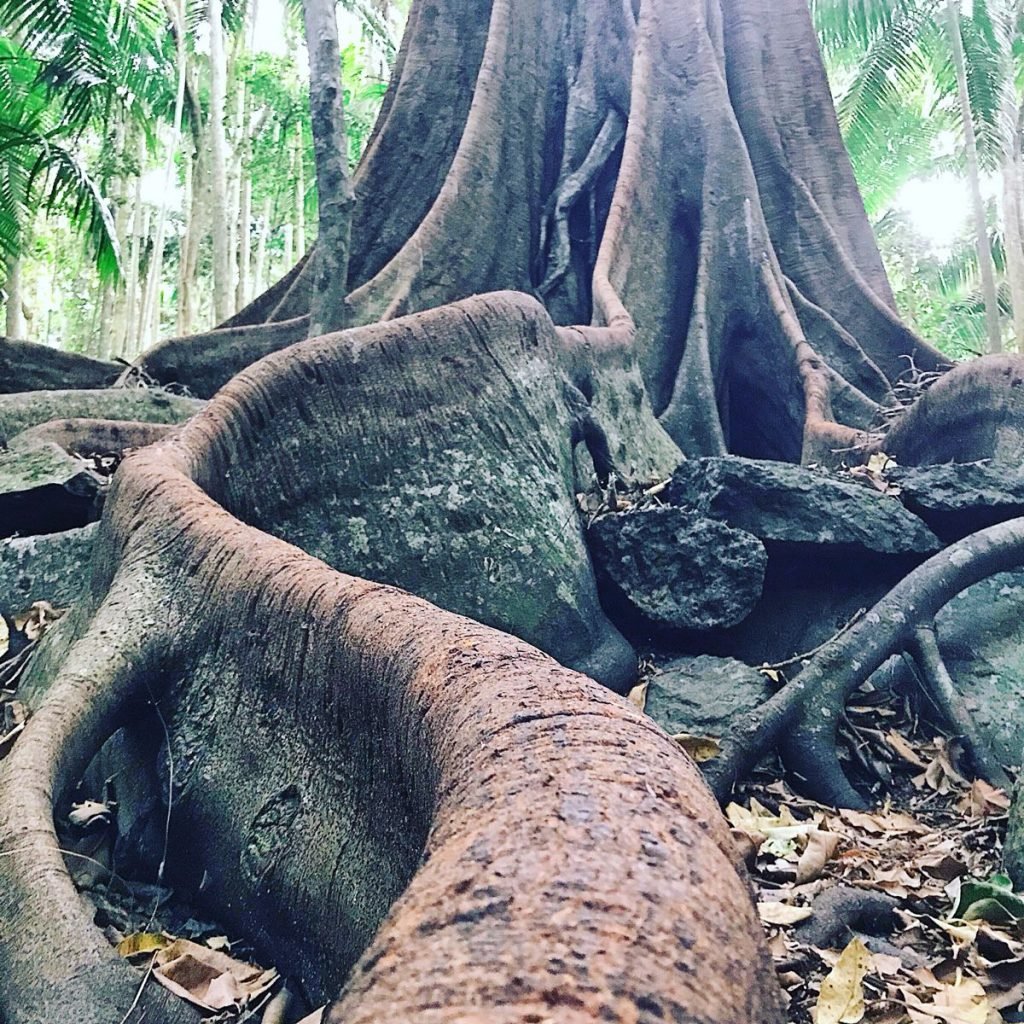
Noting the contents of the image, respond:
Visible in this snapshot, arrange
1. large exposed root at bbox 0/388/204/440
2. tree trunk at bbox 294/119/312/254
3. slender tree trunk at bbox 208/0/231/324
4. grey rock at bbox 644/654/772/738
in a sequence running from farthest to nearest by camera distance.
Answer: tree trunk at bbox 294/119/312/254 → slender tree trunk at bbox 208/0/231/324 → large exposed root at bbox 0/388/204/440 → grey rock at bbox 644/654/772/738

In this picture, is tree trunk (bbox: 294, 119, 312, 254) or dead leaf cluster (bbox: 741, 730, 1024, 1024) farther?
tree trunk (bbox: 294, 119, 312, 254)

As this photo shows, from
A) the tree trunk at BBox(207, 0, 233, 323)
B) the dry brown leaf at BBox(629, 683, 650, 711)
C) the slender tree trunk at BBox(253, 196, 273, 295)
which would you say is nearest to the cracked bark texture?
the dry brown leaf at BBox(629, 683, 650, 711)

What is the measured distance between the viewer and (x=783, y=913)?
2109 mm

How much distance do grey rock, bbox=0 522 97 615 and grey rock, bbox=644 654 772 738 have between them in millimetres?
2181

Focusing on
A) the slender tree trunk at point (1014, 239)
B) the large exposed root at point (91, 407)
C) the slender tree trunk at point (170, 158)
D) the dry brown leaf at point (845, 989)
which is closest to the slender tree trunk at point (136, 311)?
the slender tree trunk at point (170, 158)

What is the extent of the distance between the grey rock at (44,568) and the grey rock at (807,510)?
7.90ft

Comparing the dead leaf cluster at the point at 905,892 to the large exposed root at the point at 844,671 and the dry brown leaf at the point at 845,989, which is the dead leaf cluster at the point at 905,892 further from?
the large exposed root at the point at 844,671

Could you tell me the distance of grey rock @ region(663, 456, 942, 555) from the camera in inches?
150

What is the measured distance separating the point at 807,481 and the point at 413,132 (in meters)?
4.91

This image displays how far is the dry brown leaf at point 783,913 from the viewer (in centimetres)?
207

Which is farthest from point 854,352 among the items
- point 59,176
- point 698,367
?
point 59,176

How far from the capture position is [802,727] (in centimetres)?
320

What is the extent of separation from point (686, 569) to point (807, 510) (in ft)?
1.89

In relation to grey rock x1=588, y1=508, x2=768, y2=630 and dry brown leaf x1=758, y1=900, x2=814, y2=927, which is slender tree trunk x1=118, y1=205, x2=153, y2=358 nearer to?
grey rock x1=588, y1=508, x2=768, y2=630
